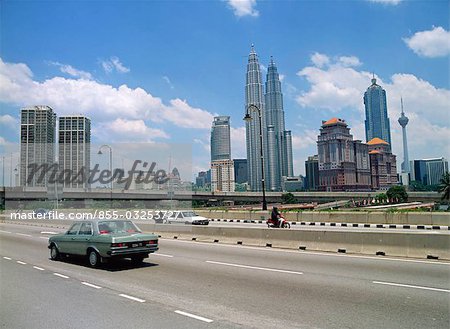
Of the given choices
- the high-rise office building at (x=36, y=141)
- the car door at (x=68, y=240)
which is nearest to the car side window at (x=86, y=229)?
the car door at (x=68, y=240)

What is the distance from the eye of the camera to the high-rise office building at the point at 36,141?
61656 millimetres

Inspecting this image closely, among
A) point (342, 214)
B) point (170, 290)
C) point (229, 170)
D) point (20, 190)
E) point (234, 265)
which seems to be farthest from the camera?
point (229, 170)

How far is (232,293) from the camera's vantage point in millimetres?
8367

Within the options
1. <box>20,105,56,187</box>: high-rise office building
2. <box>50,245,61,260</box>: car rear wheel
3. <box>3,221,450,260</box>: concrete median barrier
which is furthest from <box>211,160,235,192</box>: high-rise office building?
<box>50,245,61,260</box>: car rear wheel

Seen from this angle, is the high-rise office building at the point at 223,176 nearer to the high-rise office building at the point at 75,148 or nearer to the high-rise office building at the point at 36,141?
the high-rise office building at the point at 36,141

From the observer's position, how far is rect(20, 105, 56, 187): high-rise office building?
202 ft

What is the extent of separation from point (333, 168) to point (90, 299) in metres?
191

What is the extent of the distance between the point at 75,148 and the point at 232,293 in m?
59.0

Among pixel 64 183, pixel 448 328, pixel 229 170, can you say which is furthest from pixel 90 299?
pixel 229 170

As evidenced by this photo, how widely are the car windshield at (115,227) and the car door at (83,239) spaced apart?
0.46 metres

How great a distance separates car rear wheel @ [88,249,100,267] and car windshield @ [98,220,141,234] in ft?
2.33

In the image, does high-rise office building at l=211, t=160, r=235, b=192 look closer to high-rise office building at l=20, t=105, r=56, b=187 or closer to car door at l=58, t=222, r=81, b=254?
high-rise office building at l=20, t=105, r=56, b=187

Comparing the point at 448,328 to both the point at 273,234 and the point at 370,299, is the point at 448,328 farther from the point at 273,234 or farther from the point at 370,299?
the point at 273,234

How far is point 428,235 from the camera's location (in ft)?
41.4
